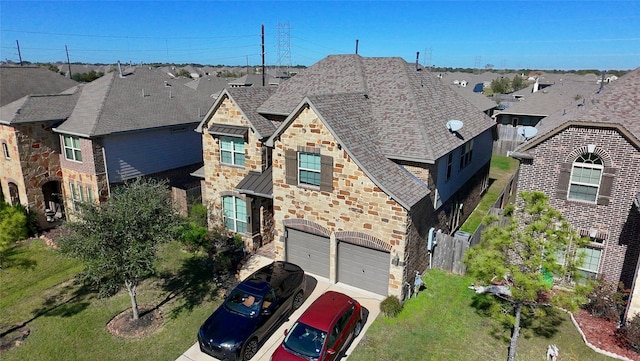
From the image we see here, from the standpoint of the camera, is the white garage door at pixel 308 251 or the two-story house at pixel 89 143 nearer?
the white garage door at pixel 308 251

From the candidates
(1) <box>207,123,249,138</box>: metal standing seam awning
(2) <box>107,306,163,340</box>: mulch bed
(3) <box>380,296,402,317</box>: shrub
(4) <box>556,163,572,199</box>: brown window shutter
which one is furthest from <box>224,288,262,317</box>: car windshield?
(4) <box>556,163,572,199</box>: brown window shutter

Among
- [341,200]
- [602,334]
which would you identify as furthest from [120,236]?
[602,334]

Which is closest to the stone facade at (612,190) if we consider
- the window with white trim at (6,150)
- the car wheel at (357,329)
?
the car wheel at (357,329)

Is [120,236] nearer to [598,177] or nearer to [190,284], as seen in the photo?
[190,284]

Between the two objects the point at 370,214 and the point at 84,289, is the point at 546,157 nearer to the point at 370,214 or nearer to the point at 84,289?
the point at 370,214

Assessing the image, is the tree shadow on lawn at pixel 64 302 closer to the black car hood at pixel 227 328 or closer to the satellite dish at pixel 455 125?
the black car hood at pixel 227 328

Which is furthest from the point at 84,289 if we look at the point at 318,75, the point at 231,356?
the point at 318,75

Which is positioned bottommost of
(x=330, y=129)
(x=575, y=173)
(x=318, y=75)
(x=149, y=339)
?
(x=149, y=339)
